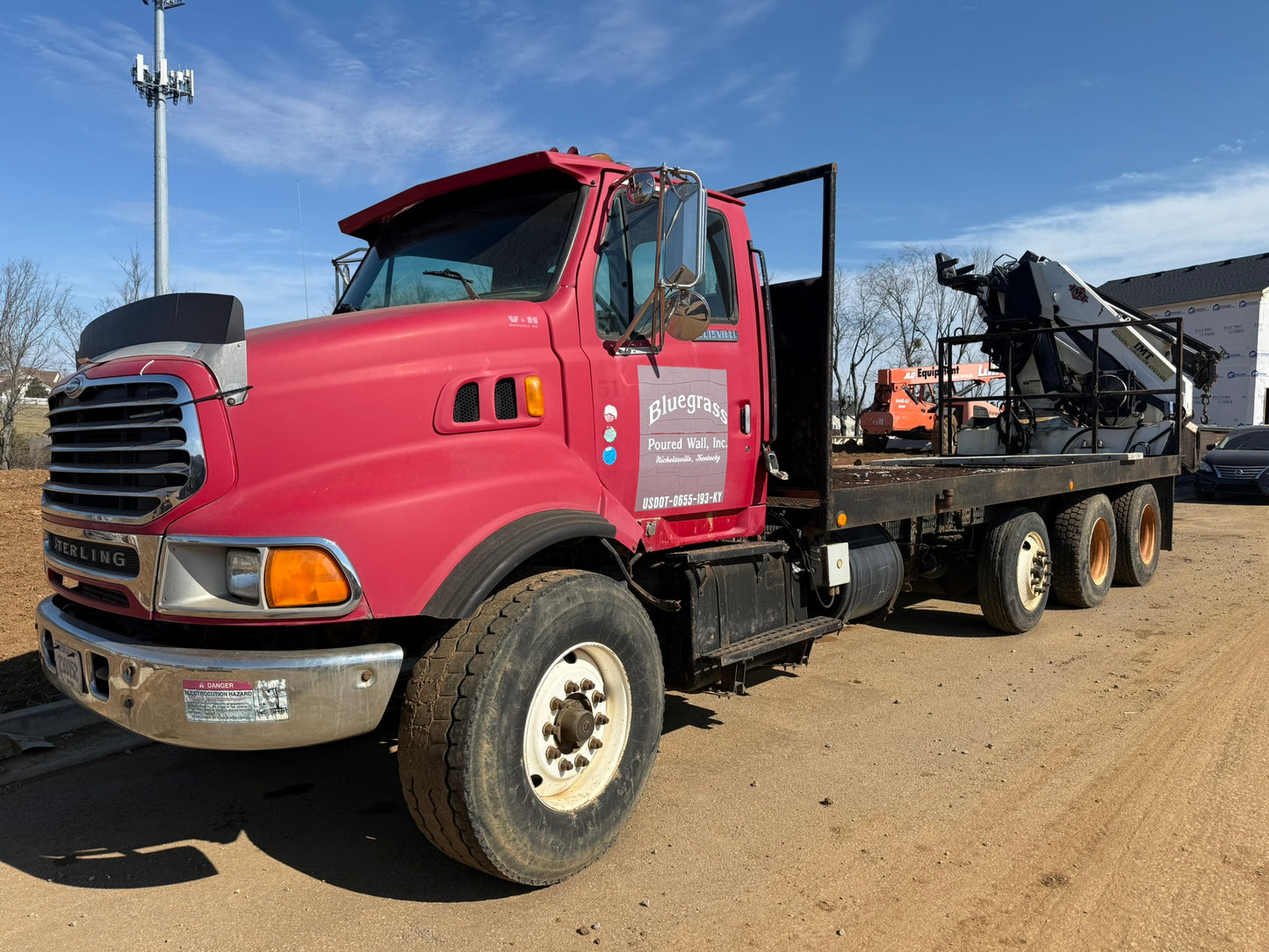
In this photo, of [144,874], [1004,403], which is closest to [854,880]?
[144,874]

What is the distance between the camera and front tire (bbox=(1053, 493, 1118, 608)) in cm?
766

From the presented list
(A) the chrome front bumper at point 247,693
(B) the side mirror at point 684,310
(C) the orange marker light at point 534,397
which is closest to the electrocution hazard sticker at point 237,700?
(A) the chrome front bumper at point 247,693

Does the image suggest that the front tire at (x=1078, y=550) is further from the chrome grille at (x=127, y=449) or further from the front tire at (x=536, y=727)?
the chrome grille at (x=127, y=449)

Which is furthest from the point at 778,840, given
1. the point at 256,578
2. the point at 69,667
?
the point at 69,667

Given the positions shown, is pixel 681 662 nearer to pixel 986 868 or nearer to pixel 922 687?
pixel 986 868

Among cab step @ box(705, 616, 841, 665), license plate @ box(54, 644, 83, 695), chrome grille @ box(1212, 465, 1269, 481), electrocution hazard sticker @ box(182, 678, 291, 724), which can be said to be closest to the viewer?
electrocution hazard sticker @ box(182, 678, 291, 724)

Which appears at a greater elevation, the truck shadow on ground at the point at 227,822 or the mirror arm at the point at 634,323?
the mirror arm at the point at 634,323

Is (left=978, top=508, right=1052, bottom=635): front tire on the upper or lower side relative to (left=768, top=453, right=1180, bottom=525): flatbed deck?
lower

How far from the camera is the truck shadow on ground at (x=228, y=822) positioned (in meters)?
3.30

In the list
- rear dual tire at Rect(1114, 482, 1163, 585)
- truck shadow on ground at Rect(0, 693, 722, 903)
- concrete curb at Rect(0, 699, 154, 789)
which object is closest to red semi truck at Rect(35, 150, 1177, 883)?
truck shadow on ground at Rect(0, 693, 722, 903)

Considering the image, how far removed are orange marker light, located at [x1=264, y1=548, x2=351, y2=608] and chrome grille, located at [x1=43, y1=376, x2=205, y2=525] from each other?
37cm

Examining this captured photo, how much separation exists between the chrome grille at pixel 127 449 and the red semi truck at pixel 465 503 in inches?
0.6

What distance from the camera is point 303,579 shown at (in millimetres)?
2699

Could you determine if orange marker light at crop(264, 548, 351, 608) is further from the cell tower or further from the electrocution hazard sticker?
the cell tower
